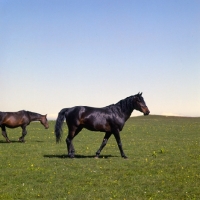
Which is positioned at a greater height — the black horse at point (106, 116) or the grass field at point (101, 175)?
the black horse at point (106, 116)

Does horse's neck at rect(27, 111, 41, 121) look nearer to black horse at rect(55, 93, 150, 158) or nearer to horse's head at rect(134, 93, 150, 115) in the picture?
black horse at rect(55, 93, 150, 158)

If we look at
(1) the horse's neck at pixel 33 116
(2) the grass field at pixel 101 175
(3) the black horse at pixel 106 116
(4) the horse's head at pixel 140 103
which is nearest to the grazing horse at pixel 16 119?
(1) the horse's neck at pixel 33 116

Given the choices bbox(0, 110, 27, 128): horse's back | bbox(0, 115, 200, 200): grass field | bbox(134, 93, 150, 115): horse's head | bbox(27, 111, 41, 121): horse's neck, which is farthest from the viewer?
bbox(27, 111, 41, 121): horse's neck

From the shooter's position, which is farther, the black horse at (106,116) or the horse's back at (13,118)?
the horse's back at (13,118)

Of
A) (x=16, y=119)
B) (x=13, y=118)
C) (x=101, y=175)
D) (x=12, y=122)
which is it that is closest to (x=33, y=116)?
(x=16, y=119)

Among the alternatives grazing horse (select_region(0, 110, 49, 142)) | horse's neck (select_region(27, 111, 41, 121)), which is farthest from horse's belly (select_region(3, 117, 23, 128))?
horse's neck (select_region(27, 111, 41, 121))

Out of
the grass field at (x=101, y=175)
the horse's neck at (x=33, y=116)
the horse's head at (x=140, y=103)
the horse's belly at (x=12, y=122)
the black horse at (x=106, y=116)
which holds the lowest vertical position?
the grass field at (x=101, y=175)

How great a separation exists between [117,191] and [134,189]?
0.55 meters

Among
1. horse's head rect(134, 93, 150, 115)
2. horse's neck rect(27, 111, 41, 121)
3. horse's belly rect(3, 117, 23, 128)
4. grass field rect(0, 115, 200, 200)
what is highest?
horse's head rect(134, 93, 150, 115)

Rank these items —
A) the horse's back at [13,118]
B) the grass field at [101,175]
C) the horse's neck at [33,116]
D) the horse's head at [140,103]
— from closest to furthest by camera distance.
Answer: the grass field at [101,175] → the horse's head at [140,103] → the horse's back at [13,118] → the horse's neck at [33,116]

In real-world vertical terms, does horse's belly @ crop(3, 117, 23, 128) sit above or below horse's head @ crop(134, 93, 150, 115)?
below

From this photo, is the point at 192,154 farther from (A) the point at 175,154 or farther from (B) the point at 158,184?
(B) the point at 158,184

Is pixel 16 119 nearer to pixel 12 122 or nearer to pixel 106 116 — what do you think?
pixel 12 122

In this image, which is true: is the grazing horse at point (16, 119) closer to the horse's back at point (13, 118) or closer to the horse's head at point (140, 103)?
the horse's back at point (13, 118)
